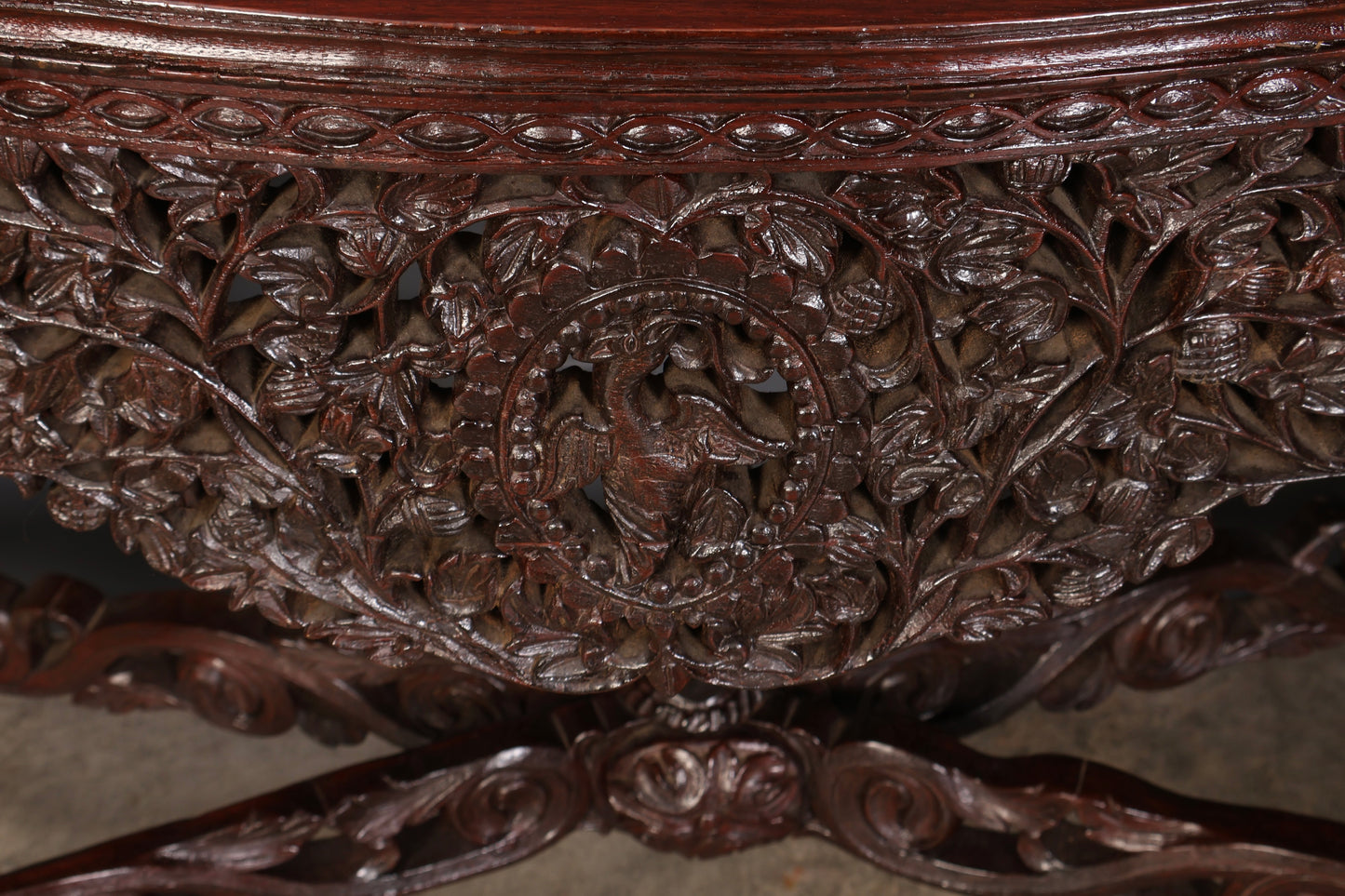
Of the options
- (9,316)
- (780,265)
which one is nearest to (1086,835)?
(780,265)

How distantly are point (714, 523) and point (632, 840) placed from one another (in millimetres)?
559

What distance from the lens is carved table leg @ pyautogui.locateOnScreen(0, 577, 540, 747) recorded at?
112 cm

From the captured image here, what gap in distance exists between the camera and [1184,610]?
1117 millimetres

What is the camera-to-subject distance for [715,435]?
77 centimetres

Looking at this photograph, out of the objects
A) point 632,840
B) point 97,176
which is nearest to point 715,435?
Answer: point 97,176

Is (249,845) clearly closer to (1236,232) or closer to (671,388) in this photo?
(671,388)

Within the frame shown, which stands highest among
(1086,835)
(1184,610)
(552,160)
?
(552,160)

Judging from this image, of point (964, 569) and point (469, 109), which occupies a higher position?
point (469, 109)

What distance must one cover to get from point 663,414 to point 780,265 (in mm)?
126

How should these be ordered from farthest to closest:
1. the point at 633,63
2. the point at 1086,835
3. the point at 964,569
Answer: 1. the point at 1086,835
2. the point at 964,569
3. the point at 633,63

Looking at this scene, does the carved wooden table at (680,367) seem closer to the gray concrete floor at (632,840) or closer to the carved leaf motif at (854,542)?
the carved leaf motif at (854,542)

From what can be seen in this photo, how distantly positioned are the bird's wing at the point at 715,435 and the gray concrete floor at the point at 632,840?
0.59m

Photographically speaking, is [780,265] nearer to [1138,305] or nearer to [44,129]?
[1138,305]

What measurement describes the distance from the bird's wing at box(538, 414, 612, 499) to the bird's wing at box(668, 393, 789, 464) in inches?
1.9
